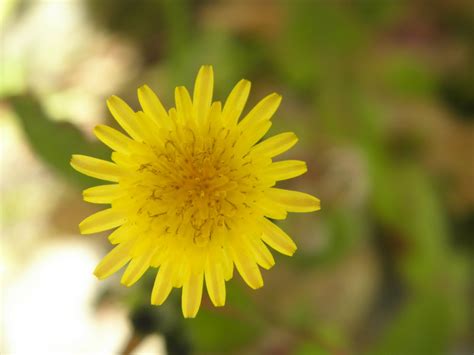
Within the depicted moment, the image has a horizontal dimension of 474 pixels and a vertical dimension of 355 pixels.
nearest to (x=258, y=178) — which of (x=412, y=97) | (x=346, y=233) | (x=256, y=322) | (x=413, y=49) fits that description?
(x=256, y=322)

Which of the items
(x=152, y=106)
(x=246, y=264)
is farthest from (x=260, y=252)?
(x=152, y=106)

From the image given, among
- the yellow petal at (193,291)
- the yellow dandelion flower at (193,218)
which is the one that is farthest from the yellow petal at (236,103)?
A: the yellow petal at (193,291)

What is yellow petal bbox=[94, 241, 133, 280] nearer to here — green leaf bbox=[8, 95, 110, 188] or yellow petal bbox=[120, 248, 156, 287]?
yellow petal bbox=[120, 248, 156, 287]

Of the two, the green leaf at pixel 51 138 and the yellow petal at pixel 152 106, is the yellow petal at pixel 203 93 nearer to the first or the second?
the yellow petal at pixel 152 106

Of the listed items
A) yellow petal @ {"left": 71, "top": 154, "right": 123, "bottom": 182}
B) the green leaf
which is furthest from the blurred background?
yellow petal @ {"left": 71, "top": 154, "right": 123, "bottom": 182}

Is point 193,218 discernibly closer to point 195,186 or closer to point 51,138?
point 195,186
